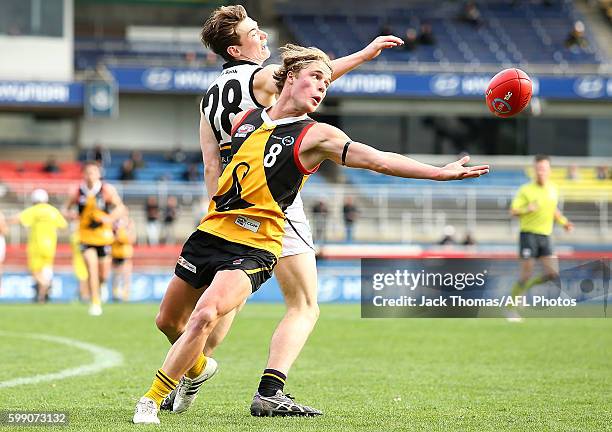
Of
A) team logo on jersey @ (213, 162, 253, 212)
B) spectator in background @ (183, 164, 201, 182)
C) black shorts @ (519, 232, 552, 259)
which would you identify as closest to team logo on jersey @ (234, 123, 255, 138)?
team logo on jersey @ (213, 162, 253, 212)

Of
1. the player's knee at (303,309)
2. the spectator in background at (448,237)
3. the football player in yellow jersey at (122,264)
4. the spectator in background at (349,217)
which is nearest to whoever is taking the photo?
the player's knee at (303,309)

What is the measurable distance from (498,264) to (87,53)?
2742cm

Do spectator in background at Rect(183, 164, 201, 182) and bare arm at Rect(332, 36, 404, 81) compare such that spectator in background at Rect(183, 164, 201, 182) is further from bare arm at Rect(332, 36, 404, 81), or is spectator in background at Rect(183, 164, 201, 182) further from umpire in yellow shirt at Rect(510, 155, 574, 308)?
bare arm at Rect(332, 36, 404, 81)

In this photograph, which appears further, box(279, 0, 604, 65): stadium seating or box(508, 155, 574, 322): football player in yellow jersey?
box(279, 0, 604, 65): stadium seating

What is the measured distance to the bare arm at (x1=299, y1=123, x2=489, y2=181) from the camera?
18.3ft

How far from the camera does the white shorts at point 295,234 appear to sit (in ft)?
21.8

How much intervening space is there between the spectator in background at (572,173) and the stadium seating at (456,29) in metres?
5.17

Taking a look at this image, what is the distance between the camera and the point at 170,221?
27.6 meters

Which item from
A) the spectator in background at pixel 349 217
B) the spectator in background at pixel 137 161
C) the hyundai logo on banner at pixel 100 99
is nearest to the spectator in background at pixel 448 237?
the spectator in background at pixel 349 217

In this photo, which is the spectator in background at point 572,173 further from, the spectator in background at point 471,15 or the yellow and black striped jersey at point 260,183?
the yellow and black striped jersey at point 260,183

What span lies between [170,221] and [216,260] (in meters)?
21.8

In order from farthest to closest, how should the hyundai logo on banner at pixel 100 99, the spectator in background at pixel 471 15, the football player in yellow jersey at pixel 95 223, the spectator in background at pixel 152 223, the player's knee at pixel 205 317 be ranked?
the spectator in background at pixel 471 15, the hyundai logo on banner at pixel 100 99, the spectator in background at pixel 152 223, the football player in yellow jersey at pixel 95 223, the player's knee at pixel 205 317

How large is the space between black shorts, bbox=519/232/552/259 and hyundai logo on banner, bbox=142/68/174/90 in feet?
74.4

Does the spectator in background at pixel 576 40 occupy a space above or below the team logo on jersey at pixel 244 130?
above
